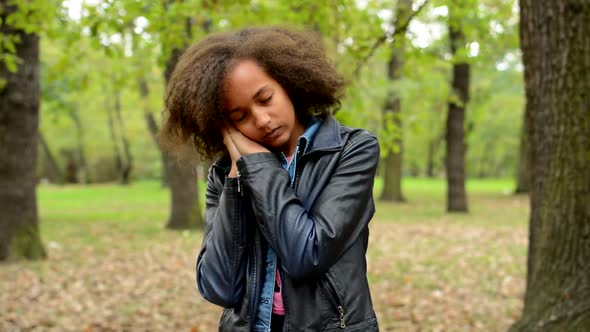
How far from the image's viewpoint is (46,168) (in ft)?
140

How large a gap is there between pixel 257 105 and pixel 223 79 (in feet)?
0.51

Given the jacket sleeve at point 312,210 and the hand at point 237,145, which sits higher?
the hand at point 237,145

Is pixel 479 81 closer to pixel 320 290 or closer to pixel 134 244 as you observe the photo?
pixel 134 244

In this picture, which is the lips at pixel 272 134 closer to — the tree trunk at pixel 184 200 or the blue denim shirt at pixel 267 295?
the blue denim shirt at pixel 267 295

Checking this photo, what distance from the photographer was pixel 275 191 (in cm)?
191

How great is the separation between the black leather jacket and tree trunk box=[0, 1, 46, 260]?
7098 millimetres

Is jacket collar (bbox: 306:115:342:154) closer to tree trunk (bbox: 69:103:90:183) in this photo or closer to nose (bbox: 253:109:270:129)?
nose (bbox: 253:109:270:129)

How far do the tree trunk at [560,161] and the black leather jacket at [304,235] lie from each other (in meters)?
2.29

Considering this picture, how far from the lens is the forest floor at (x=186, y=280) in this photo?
5.73m

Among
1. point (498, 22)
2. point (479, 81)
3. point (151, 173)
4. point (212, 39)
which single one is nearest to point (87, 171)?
point (151, 173)

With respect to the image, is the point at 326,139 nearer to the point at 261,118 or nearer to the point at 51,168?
the point at 261,118

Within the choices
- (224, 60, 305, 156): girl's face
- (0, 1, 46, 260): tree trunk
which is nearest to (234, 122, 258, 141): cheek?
(224, 60, 305, 156): girl's face

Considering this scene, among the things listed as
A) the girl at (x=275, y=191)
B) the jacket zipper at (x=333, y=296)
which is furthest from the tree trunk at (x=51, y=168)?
the jacket zipper at (x=333, y=296)

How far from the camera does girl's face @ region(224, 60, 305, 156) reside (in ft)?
6.60
